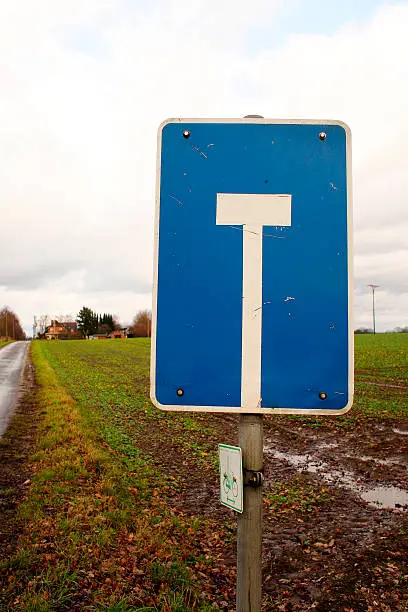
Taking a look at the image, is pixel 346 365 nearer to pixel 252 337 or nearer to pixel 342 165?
pixel 252 337

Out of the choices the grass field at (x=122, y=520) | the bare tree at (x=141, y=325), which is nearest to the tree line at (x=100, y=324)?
the bare tree at (x=141, y=325)

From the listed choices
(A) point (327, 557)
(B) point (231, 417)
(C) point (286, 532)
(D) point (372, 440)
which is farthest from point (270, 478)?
(B) point (231, 417)

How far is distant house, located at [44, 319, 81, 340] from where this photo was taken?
137375 millimetres

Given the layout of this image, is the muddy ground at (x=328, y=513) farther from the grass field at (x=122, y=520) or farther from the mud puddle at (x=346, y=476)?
the grass field at (x=122, y=520)

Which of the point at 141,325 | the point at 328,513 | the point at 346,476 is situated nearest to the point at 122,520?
the point at 328,513

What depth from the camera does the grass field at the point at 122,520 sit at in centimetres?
395

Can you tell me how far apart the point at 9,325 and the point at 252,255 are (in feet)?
528

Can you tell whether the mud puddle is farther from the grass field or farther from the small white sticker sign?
the small white sticker sign

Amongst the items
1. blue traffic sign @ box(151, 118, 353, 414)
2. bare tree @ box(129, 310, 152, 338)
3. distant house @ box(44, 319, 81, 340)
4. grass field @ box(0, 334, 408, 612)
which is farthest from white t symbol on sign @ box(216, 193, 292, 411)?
distant house @ box(44, 319, 81, 340)

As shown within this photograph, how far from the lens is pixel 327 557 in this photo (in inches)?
190

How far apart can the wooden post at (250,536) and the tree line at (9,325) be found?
139383 millimetres

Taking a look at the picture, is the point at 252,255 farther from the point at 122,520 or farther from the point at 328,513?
the point at 328,513

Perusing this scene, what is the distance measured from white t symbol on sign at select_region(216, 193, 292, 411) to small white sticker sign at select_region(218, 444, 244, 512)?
0.58ft

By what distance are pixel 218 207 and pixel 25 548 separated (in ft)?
13.8
